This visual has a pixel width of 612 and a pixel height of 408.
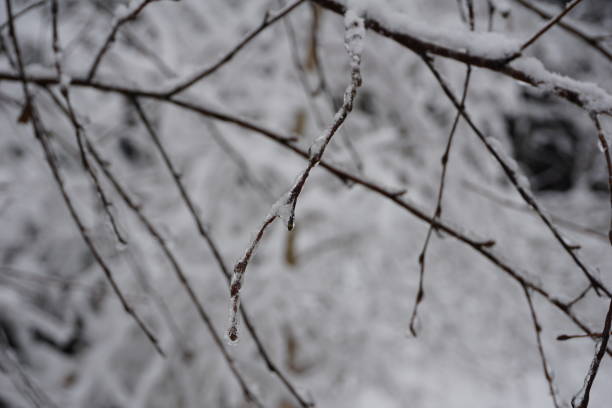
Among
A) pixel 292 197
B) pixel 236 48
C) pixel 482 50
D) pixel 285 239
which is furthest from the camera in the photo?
pixel 285 239

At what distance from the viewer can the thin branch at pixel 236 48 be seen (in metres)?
0.45

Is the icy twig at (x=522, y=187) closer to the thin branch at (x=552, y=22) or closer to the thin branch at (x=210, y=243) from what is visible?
the thin branch at (x=552, y=22)

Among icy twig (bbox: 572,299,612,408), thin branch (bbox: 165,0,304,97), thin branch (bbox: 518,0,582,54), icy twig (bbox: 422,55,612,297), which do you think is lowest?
icy twig (bbox: 572,299,612,408)

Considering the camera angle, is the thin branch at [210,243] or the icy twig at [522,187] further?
the thin branch at [210,243]

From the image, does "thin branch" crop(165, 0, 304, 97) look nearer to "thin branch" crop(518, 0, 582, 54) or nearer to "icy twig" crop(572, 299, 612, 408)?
"thin branch" crop(518, 0, 582, 54)

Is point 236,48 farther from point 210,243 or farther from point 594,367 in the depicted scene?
point 594,367

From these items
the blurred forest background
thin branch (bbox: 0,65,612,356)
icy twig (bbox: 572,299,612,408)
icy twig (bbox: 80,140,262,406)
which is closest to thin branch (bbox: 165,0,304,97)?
thin branch (bbox: 0,65,612,356)

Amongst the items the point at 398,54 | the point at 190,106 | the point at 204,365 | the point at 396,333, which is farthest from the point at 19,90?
the point at 396,333

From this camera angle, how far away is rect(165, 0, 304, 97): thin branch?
0.45 m

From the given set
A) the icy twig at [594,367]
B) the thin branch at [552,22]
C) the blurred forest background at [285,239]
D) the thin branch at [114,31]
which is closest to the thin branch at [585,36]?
the thin branch at [552,22]

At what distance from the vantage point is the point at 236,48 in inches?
19.9

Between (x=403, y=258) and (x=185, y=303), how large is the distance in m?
1.40

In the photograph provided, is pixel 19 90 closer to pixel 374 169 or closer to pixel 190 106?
pixel 190 106

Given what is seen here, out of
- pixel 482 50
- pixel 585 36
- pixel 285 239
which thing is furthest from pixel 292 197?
pixel 285 239
